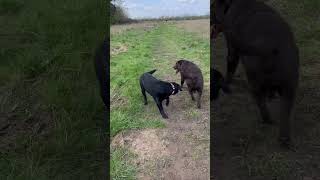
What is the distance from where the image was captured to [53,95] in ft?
12.0

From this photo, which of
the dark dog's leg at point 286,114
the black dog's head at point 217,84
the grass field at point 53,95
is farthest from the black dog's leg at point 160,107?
the grass field at point 53,95

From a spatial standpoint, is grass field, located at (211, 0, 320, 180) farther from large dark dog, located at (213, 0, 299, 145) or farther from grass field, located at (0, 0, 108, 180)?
grass field, located at (0, 0, 108, 180)

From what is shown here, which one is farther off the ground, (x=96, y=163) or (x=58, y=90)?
(x=58, y=90)

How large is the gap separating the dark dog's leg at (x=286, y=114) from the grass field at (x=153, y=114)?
47 cm

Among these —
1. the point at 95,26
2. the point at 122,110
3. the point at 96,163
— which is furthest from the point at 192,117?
the point at 95,26

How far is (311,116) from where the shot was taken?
10.2ft

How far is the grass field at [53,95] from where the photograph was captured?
3.09m

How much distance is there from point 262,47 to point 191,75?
433 millimetres

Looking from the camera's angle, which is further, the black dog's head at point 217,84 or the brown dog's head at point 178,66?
the black dog's head at point 217,84

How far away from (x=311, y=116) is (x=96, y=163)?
1.36 metres

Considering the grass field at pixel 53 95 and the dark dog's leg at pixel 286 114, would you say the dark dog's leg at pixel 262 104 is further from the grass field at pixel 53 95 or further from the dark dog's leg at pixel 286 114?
the grass field at pixel 53 95

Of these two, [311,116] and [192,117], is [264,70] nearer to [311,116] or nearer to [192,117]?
[192,117]

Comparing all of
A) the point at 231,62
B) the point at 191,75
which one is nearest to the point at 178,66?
the point at 191,75

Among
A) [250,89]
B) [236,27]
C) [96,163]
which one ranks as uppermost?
[236,27]
